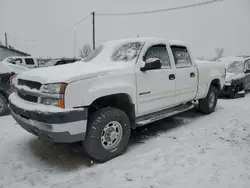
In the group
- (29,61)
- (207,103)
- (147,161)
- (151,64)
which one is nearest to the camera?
(147,161)

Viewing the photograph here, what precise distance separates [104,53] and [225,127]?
313cm

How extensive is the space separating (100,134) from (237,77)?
23.4 ft

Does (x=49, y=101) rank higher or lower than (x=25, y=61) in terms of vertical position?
lower

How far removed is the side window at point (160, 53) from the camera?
4.10 metres

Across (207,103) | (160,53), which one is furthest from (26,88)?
(207,103)

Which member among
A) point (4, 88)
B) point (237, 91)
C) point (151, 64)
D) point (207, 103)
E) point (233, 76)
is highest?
point (151, 64)

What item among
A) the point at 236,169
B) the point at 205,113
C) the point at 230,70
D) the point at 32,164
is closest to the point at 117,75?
the point at 32,164

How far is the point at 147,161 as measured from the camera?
3316 mm

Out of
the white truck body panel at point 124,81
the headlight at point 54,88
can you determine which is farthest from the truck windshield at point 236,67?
the headlight at point 54,88

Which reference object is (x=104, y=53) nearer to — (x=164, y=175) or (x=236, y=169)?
(x=164, y=175)

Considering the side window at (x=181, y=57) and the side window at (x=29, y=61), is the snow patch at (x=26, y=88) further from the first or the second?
the side window at (x=29, y=61)

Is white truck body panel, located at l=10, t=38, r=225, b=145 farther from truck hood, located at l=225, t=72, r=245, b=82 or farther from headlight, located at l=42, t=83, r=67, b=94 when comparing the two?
truck hood, located at l=225, t=72, r=245, b=82

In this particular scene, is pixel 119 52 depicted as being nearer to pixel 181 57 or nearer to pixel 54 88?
pixel 181 57

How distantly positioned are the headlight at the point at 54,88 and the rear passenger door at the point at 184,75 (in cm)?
248
